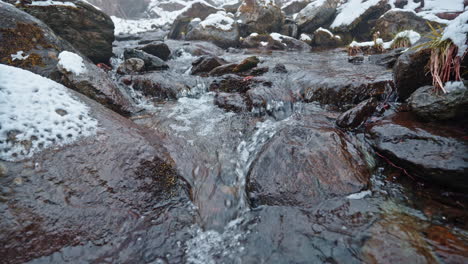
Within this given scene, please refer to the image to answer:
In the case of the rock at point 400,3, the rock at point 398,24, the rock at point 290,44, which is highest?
the rock at point 400,3

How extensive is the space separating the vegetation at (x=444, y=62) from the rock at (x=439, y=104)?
101 millimetres

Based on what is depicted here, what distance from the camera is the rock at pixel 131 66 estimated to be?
22.1 feet

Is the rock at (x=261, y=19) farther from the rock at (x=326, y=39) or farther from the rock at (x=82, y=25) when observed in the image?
the rock at (x=82, y=25)

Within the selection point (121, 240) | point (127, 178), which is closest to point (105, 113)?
point (127, 178)

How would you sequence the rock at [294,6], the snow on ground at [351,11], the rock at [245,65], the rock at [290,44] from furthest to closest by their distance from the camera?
the rock at [294,6], the snow on ground at [351,11], the rock at [290,44], the rock at [245,65]

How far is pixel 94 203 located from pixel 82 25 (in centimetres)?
695

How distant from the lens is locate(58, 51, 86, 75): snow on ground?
407cm

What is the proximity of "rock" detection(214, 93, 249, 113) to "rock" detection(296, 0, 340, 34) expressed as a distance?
496 inches

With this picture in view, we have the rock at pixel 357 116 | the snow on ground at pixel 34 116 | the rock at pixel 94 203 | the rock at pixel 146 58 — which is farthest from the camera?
the rock at pixel 146 58

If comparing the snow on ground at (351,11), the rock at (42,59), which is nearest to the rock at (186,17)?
the snow on ground at (351,11)

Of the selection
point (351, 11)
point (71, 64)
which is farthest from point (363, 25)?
point (71, 64)

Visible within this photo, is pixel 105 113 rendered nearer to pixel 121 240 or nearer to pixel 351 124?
pixel 121 240

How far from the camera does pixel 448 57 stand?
2699 millimetres

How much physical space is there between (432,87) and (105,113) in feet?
15.8
